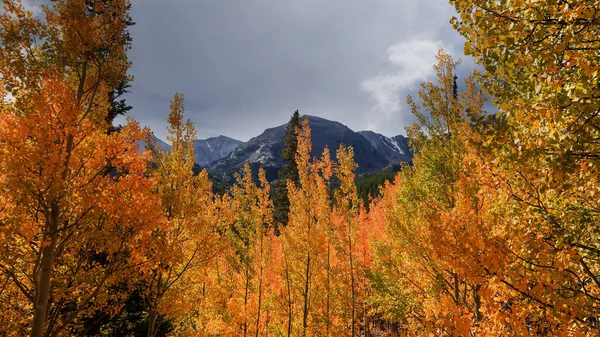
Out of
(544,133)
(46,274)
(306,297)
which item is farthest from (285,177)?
(544,133)

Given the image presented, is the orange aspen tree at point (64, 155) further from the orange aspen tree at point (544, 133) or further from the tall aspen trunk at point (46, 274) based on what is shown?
the orange aspen tree at point (544, 133)

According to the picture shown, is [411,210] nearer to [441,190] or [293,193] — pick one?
[441,190]

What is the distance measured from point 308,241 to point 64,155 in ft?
33.0

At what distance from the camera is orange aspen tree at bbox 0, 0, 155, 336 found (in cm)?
484

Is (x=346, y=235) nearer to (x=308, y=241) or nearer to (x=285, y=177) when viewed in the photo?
(x=308, y=241)

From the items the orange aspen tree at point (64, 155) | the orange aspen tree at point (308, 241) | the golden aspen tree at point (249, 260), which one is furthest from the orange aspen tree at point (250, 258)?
the orange aspen tree at point (64, 155)

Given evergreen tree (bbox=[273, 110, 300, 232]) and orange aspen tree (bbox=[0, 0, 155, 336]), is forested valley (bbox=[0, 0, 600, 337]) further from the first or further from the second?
evergreen tree (bbox=[273, 110, 300, 232])

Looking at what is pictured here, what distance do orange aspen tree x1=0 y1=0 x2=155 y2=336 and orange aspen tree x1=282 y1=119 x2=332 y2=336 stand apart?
8.29 meters

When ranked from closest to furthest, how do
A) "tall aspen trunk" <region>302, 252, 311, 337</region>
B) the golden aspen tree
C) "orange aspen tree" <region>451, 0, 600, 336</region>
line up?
1. "orange aspen tree" <region>451, 0, 600, 336</region>
2. "tall aspen trunk" <region>302, 252, 311, 337</region>
3. the golden aspen tree

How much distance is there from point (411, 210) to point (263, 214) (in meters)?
8.93

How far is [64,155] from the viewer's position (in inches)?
199

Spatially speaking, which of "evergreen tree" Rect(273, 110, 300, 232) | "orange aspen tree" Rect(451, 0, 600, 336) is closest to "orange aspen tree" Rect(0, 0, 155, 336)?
"orange aspen tree" Rect(451, 0, 600, 336)

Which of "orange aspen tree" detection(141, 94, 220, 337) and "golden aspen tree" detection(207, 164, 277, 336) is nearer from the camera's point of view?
"orange aspen tree" detection(141, 94, 220, 337)

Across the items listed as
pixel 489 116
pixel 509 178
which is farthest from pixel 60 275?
pixel 509 178
